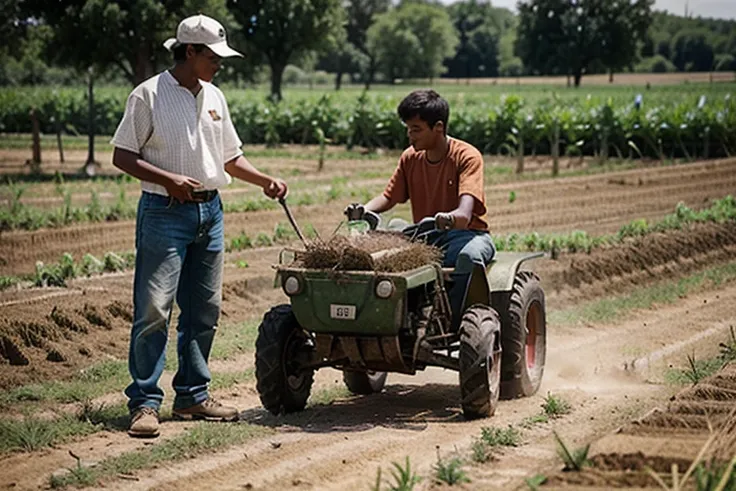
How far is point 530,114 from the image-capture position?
3247 cm

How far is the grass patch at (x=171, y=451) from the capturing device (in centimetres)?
596

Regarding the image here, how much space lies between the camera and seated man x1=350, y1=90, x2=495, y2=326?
750 cm

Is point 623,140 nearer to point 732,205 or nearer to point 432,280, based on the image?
point 732,205

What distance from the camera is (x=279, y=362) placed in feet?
24.2

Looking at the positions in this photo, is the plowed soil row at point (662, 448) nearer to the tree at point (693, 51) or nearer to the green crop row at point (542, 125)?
the green crop row at point (542, 125)

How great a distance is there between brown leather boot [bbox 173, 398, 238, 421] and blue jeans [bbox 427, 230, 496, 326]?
156 centimetres

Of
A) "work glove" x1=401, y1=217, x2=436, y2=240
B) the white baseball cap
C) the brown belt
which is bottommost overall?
"work glove" x1=401, y1=217, x2=436, y2=240

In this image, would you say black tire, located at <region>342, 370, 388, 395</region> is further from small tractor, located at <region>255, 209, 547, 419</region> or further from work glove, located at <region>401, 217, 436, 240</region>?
work glove, located at <region>401, 217, 436, 240</region>

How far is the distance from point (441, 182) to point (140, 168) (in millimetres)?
1995

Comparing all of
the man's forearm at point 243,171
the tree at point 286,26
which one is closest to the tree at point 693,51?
the tree at point 286,26

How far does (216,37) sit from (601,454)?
332 cm

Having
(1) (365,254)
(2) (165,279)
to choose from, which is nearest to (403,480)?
(1) (365,254)

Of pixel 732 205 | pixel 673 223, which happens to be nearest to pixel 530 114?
pixel 732 205

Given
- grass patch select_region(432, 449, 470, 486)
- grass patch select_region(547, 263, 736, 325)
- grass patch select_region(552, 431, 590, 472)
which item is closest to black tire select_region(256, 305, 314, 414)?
grass patch select_region(432, 449, 470, 486)
